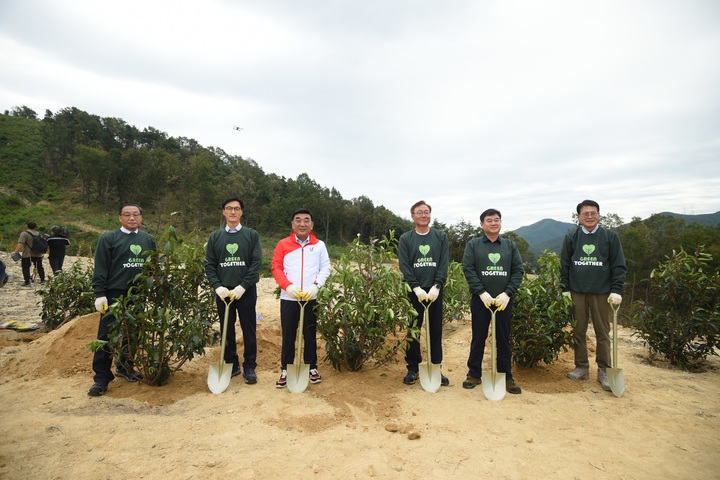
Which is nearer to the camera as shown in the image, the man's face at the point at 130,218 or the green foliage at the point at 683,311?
the man's face at the point at 130,218

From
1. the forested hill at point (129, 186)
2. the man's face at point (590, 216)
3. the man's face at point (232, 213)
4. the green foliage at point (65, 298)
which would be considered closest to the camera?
the man's face at point (232, 213)

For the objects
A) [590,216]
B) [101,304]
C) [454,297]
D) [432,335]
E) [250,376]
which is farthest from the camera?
[454,297]

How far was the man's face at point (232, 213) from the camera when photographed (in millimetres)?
4559

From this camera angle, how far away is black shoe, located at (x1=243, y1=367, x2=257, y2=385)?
4.41 metres

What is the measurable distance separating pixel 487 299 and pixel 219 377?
3210mm

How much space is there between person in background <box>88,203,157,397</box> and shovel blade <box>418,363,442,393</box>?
333 centimetres

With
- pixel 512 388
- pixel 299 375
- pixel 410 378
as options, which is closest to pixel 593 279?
pixel 512 388

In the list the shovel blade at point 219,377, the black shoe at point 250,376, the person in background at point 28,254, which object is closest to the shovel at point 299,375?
the black shoe at point 250,376

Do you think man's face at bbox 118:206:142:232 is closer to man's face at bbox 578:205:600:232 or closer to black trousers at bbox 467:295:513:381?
black trousers at bbox 467:295:513:381

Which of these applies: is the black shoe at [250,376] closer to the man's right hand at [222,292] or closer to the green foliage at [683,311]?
the man's right hand at [222,292]

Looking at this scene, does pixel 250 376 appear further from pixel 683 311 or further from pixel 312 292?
pixel 683 311

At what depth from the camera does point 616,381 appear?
4.25 meters

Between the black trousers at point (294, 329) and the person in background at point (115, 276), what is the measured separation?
1708 mm

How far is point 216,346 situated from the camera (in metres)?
5.85
